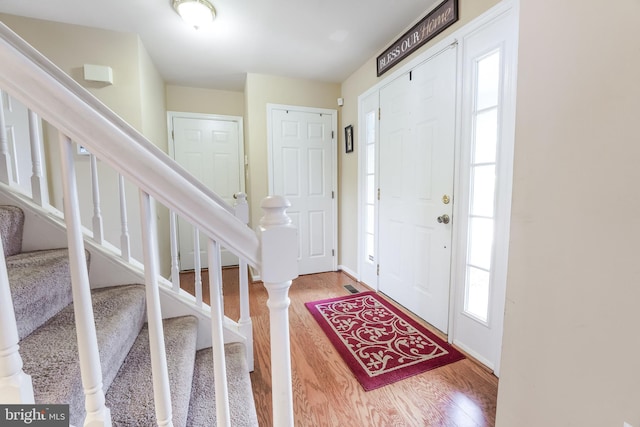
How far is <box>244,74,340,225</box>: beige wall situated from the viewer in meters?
3.03

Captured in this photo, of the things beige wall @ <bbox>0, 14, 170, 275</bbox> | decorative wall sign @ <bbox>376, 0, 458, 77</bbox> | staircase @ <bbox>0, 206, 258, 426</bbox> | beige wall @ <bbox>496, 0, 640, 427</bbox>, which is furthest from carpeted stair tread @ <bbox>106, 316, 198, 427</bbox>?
decorative wall sign @ <bbox>376, 0, 458, 77</bbox>

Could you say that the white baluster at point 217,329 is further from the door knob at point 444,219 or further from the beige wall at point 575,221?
the door knob at point 444,219

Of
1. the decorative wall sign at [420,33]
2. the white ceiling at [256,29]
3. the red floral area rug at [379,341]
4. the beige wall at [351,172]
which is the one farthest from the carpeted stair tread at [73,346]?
the decorative wall sign at [420,33]

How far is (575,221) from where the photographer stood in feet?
2.70

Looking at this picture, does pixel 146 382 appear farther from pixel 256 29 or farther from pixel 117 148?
pixel 256 29

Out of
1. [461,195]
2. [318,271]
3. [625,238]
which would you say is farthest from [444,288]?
[318,271]

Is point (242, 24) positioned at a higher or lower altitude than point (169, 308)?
higher

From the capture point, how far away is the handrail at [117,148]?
1.48 ft

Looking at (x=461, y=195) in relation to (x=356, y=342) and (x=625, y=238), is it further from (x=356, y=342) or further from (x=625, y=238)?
(x=356, y=342)

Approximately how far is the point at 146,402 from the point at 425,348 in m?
1.65

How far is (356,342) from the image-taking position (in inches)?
74.2

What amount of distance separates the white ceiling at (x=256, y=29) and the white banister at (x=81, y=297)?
1980mm

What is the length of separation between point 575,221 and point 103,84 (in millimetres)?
3146

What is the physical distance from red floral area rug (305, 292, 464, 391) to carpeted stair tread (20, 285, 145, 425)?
1218mm
